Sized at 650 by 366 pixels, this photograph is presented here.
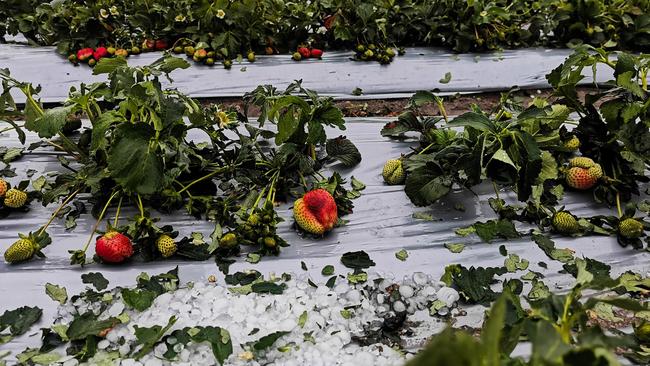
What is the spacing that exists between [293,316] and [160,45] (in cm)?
222

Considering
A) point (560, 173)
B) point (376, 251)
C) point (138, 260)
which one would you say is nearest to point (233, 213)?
point (138, 260)

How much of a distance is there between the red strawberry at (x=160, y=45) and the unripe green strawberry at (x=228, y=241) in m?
1.86

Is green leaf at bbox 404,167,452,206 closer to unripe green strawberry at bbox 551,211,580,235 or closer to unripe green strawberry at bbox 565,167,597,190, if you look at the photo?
unripe green strawberry at bbox 551,211,580,235

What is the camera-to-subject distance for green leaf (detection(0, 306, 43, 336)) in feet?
5.32

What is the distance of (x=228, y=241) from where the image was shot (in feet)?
6.13

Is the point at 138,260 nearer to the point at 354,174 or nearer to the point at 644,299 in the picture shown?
the point at 354,174

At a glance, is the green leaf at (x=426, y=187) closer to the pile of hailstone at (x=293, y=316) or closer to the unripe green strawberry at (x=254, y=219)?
the pile of hailstone at (x=293, y=316)

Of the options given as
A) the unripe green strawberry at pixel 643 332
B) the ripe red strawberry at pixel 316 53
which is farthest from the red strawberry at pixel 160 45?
the unripe green strawberry at pixel 643 332

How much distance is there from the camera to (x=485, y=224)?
6.58 feet

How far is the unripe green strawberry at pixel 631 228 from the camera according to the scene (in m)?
1.91

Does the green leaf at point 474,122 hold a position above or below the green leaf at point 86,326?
above

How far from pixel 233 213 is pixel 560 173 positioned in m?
1.19

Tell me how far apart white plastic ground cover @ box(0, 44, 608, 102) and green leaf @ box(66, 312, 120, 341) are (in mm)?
1692

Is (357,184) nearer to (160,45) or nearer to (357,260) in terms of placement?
(357,260)
